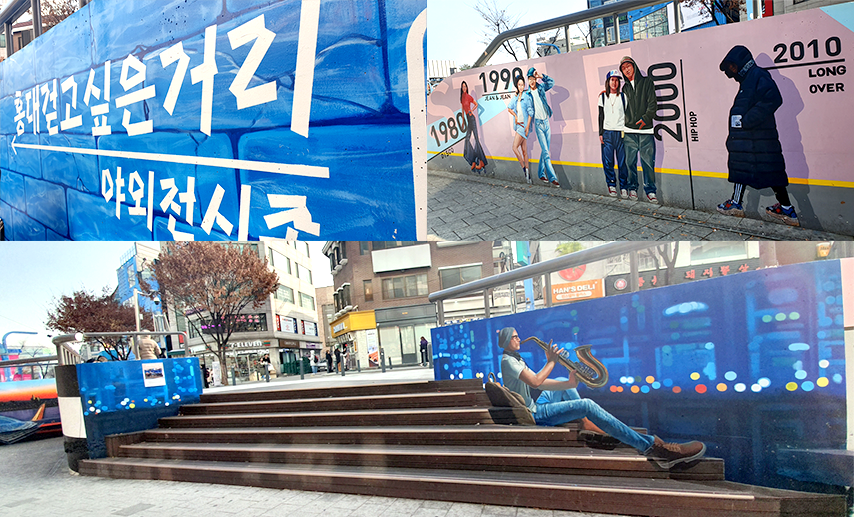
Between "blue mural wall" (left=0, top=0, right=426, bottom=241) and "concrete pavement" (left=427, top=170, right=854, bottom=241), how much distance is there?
2036 millimetres

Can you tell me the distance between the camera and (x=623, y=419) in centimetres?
403

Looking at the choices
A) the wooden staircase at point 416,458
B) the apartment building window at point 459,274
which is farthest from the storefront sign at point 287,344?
the apartment building window at point 459,274

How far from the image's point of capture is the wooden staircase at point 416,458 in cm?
348

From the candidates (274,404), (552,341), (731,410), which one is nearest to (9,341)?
(274,404)

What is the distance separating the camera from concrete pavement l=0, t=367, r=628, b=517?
405 centimetres

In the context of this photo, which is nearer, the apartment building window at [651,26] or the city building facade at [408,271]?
the city building facade at [408,271]

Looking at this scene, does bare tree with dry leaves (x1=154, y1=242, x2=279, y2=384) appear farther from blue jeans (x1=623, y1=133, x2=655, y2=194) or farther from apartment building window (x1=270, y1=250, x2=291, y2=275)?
blue jeans (x1=623, y1=133, x2=655, y2=194)

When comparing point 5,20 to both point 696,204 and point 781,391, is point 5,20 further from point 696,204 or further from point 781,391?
point 781,391

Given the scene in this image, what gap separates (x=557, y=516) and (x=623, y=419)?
0.85m

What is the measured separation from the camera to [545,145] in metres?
7.66

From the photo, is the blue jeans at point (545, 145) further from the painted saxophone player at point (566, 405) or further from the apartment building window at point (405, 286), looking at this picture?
A: the painted saxophone player at point (566, 405)

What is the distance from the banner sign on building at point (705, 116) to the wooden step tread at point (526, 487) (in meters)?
3.36

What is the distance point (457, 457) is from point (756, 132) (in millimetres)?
4373

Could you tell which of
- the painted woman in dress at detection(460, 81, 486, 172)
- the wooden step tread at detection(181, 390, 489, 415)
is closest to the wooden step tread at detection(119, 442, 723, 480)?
the wooden step tread at detection(181, 390, 489, 415)
